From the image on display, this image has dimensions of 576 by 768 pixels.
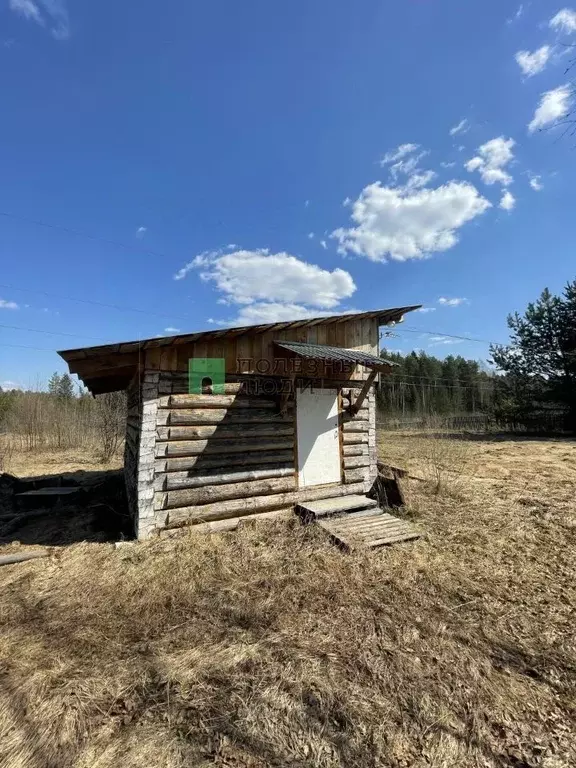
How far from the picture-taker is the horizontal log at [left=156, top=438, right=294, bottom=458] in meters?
5.70

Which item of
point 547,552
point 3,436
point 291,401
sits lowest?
point 547,552

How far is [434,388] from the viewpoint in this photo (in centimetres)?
4453

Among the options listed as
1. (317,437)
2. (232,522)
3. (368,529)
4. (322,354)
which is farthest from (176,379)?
(368,529)

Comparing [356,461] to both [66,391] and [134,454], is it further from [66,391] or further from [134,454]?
[66,391]

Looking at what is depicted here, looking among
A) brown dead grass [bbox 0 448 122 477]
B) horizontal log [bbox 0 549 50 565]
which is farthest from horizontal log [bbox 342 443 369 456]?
brown dead grass [bbox 0 448 122 477]

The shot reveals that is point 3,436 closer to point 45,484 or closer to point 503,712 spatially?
point 45,484

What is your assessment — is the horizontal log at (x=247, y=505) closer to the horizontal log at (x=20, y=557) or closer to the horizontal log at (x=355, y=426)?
the horizontal log at (x=355, y=426)

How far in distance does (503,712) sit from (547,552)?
364 centimetres

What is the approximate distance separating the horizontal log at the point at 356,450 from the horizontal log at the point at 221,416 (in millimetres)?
1402

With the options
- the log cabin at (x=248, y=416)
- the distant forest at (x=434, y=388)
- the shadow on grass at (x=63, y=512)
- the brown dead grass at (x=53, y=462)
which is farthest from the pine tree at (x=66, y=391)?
the distant forest at (x=434, y=388)

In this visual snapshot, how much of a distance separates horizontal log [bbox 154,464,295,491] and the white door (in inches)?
15.2

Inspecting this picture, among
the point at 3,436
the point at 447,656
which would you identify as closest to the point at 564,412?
the point at 447,656

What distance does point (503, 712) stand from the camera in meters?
2.57

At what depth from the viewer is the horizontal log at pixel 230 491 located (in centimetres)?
572
